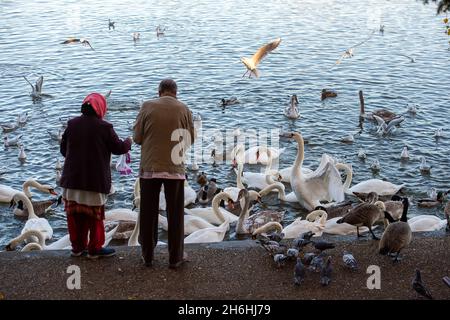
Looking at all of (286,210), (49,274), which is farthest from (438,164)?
(49,274)

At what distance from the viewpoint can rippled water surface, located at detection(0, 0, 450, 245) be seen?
47.3 ft

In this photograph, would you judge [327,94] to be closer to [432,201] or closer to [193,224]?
[432,201]

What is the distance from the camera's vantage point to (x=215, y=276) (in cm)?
690

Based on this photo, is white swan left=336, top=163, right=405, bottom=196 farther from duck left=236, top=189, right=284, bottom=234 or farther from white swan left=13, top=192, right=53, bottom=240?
white swan left=13, top=192, right=53, bottom=240

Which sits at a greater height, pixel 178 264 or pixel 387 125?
pixel 387 125

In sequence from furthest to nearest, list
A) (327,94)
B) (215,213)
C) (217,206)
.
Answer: (327,94), (215,213), (217,206)

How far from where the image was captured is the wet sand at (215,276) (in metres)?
6.53

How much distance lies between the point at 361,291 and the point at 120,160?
7916 mm

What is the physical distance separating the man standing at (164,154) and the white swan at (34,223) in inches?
156

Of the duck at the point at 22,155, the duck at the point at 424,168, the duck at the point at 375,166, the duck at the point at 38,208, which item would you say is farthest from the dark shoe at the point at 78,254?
the duck at the point at 424,168

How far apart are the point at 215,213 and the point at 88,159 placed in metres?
4.38

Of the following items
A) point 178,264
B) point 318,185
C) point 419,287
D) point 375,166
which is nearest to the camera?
point 419,287

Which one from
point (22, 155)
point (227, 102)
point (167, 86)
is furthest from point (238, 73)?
point (167, 86)

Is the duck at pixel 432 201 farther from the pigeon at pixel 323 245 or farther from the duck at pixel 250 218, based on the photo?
the pigeon at pixel 323 245
